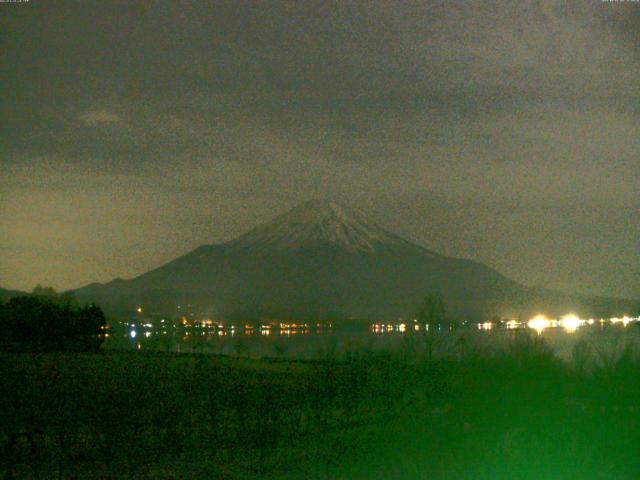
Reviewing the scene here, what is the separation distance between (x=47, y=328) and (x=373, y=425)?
23573 millimetres

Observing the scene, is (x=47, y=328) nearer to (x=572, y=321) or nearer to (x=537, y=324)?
(x=537, y=324)

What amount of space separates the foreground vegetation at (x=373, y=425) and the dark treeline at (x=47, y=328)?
17482 millimetres

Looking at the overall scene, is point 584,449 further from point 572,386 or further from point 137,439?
point 137,439

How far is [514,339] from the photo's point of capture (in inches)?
563

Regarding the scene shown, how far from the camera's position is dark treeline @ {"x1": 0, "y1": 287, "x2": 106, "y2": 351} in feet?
111

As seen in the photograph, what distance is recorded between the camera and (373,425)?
1370cm

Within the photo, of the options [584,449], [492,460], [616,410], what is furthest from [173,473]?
[616,410]

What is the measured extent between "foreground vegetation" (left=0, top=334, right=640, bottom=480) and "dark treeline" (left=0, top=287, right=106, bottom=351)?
688 inches

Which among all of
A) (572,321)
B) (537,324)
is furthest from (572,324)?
(537,324)

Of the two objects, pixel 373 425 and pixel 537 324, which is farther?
pixel 537 324

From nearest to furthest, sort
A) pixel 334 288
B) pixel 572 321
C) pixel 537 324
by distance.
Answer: pixel 537 324 → pixel 572 321 → pixel 334 288

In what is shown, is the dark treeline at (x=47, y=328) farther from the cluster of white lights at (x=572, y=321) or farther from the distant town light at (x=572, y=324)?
the distant town light at (x=572, y=324)

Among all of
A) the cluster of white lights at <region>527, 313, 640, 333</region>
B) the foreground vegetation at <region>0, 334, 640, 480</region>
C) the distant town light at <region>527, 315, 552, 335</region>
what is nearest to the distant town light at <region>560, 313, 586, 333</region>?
the cluster of white lights at <region>527, 313, 640, 333</region>

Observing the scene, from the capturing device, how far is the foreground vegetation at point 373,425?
10.1 metres
